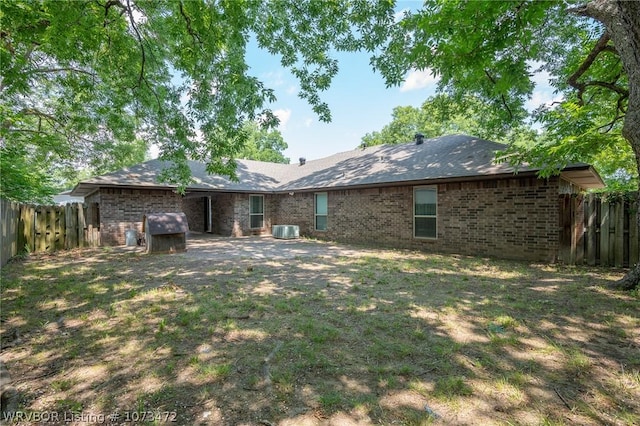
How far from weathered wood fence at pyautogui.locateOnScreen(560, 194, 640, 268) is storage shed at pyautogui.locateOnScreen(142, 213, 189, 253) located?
11.5 meters

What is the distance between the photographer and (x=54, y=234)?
10383 millimetres

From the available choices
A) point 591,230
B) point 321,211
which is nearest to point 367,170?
point 321,211

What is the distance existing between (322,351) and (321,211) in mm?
11865

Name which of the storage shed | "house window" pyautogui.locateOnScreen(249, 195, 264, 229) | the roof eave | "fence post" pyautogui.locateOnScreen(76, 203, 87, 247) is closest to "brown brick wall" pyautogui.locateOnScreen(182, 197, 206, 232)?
"house window" pyautogui.locateOnScreen(249, 195, 264, 229)

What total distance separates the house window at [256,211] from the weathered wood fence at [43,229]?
7.08 meters

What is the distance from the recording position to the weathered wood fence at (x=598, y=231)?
7.34 metres

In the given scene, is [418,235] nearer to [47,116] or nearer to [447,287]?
[447,287]

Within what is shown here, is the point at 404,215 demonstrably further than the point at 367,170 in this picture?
No

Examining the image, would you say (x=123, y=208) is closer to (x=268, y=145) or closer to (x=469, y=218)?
(x=469, y=218)

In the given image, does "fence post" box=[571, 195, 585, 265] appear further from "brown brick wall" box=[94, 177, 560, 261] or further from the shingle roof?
the shingle roof

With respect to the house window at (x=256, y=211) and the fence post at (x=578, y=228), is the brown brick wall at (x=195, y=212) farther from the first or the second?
the fence post at (x=578, y=228)

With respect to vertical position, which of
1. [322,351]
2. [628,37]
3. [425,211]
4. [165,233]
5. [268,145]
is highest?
[268,145]

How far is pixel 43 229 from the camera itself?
1008cm

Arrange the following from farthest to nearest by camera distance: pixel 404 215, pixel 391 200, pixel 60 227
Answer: pixel 391 200 → pixel 404 215 → pixel 60 227
